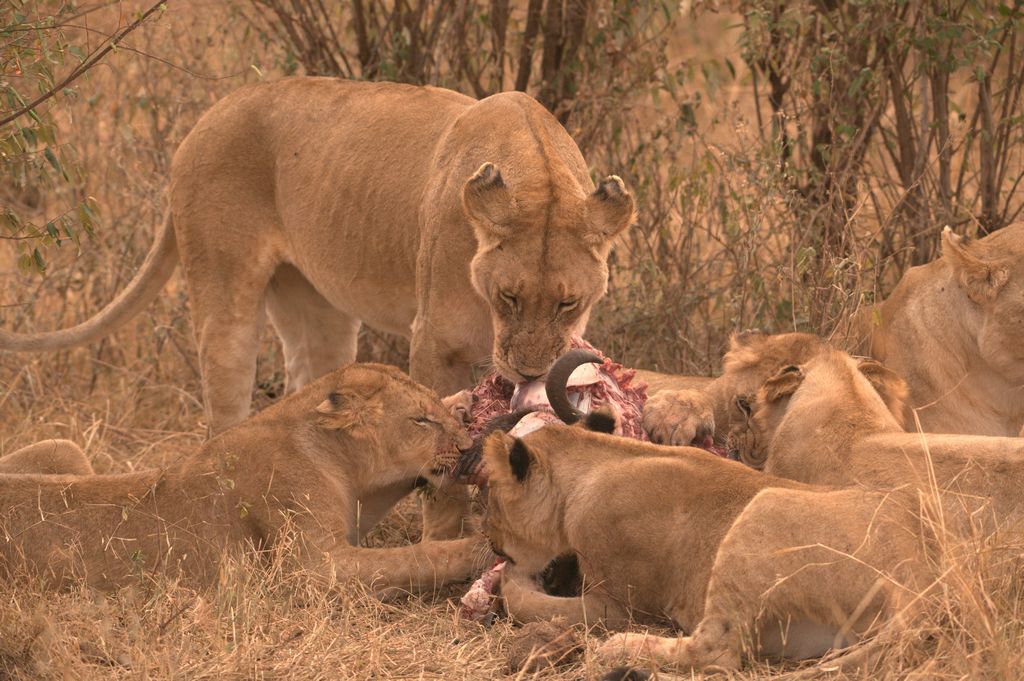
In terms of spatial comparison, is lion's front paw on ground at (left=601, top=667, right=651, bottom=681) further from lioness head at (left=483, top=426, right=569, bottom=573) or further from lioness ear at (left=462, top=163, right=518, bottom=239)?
lioness ear at (left=462, top=163, right=518, bottom=239)

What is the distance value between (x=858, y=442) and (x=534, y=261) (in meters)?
1.30

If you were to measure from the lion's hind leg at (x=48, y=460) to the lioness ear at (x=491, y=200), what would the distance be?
1.78m

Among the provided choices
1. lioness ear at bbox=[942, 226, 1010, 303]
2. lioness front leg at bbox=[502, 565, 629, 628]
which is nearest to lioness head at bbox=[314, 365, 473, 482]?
lioness front leg at bbox=[502, 565, 629, 628]

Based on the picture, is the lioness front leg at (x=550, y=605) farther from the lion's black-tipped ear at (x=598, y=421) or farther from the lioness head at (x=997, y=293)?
the lioness head at (x=997, y=293)

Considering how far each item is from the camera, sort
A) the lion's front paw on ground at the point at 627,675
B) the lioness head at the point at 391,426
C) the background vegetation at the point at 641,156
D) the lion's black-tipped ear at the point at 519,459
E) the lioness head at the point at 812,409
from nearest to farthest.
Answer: the lion's front paw on ground at the point at 627,675, the lion's black-tipped ear at the point at 519,459, the lioness head at the point at 812,409, the lioness head at the point at 391,426, the background vegetation at the point at 641,156

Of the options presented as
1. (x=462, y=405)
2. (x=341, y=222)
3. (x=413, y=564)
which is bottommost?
(x=413, y=564)

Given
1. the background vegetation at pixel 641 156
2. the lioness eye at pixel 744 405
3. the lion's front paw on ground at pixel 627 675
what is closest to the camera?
the lion's front paw on ground at pixel 627 675

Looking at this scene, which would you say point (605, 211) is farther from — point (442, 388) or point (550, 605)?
point (550, 605)

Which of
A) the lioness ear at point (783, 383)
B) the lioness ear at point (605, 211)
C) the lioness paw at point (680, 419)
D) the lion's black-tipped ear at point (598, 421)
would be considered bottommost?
the lioness paw at point (680, 419)

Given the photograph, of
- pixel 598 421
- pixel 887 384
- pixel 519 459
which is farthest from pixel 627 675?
pixel 887 384

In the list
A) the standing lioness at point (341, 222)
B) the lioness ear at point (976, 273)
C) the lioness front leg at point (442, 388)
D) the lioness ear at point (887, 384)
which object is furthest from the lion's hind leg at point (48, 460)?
the lioness ear at point (976, 273)

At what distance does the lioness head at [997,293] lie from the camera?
17.5ft

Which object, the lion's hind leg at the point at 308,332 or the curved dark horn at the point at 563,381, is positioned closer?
the curved dark horn at the point at 563,381

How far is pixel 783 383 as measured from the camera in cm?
489
